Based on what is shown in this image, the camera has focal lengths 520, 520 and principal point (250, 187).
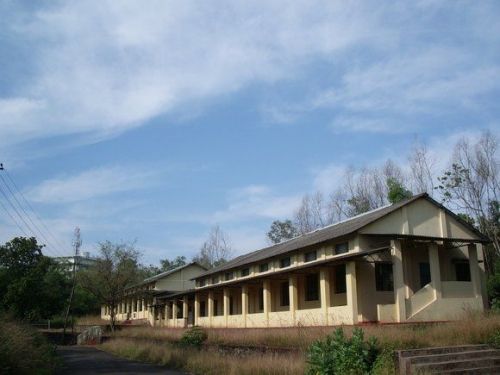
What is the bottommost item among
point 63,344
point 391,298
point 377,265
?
point 63,344

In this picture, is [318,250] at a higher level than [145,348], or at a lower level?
higher

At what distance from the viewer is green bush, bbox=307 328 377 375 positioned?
12812 millimetres

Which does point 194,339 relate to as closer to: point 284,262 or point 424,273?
point 284,262

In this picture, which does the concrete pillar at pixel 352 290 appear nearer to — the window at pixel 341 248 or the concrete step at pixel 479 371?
the window at pixel 341 248

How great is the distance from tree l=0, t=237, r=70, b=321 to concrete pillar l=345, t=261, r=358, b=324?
16.7 m

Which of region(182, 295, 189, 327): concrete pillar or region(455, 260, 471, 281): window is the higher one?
region(455, 260, 471, 281): window

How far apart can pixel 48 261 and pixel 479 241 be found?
79.3 ft

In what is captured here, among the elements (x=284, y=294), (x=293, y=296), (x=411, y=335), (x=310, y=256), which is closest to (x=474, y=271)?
(x=310, y=256)

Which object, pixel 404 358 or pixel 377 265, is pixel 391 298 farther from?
pixel 404 358

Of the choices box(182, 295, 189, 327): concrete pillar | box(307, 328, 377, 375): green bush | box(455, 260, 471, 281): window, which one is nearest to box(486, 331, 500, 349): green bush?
box(307, 328, 377, 375): green bush

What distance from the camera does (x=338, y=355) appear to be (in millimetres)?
13055

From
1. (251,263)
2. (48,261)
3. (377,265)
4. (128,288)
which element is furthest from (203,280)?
(377,265)

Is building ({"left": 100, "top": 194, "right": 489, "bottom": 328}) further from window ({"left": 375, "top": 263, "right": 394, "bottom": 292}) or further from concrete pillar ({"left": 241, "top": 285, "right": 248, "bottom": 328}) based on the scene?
concrete pillar ({"left": 241, "top": 285, "right": 248, "bottom": 328})

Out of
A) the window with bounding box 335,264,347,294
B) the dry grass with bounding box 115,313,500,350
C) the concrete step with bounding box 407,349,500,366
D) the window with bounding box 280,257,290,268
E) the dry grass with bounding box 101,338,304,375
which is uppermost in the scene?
the window with bounding box 280,257,290,268
